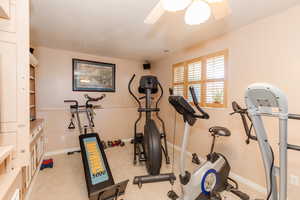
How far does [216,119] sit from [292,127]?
1004 mm

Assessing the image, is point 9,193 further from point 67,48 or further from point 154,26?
point 67,48

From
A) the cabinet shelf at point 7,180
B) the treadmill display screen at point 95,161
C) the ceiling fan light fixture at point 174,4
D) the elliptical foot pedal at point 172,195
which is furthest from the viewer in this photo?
the treadmill display screen at point 95,161

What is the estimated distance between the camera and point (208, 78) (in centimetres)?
267

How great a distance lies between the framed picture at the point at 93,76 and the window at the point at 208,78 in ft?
6.27

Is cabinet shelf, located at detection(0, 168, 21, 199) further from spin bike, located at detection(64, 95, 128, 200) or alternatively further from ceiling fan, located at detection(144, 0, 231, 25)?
ceiling fan, located at detection(144, 0, 231, 25)

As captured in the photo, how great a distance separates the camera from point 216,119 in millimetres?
2564

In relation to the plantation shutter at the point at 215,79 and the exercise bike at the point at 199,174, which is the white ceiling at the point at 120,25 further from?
the exercise bike at the point at 199,174

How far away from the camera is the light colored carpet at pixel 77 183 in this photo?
1.90 metres

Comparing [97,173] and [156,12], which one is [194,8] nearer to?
[156,12]

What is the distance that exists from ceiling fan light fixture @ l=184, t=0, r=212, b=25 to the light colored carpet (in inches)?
83.9

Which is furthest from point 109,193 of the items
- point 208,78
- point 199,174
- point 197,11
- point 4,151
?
point 208,78

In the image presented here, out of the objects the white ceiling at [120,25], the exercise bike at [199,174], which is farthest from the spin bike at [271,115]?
the white ceiling at [120,25]

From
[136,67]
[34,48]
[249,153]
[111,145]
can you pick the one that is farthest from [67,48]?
[249,153]

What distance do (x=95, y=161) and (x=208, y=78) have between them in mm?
2412
